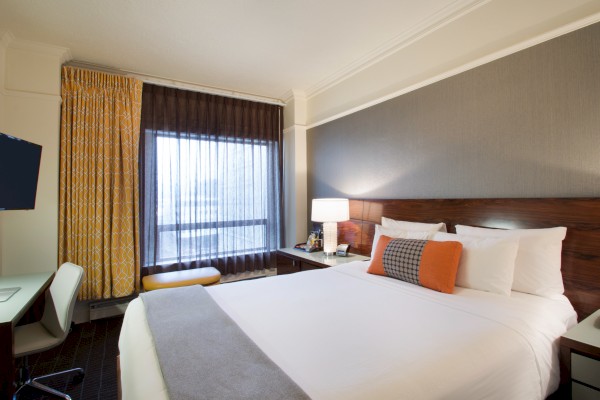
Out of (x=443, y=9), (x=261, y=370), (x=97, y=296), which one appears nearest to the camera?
(x=261, y=370)

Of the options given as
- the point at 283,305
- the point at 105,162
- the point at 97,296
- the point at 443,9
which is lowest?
the point at 97,296

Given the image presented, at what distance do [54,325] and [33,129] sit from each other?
182 centimetres

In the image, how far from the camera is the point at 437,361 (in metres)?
1.06

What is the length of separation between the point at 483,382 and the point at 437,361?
0.66 feet

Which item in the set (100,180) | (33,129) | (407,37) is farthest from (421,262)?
(33,129)

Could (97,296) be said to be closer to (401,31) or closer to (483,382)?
(483,382)

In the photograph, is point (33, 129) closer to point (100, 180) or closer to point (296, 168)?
point (100, 180)

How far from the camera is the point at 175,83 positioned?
342 centimetres

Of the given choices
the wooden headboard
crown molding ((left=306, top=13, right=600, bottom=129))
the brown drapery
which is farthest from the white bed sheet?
the brown drapery

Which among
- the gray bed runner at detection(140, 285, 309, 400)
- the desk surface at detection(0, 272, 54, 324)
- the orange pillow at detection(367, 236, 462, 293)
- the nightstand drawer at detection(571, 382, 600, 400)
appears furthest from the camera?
the orange pillow at detection(367, 236, 462, 293)

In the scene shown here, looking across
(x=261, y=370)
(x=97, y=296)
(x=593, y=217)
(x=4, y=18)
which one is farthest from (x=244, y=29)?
(x=97, y=296)

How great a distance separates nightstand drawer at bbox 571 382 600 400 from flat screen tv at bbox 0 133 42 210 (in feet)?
11.2

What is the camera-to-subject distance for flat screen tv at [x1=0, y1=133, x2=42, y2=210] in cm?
205

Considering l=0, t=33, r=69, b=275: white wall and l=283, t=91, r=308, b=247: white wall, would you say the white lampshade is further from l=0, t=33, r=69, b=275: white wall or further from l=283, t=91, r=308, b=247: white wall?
l=0, t=33, r=69, b=275: white wall
